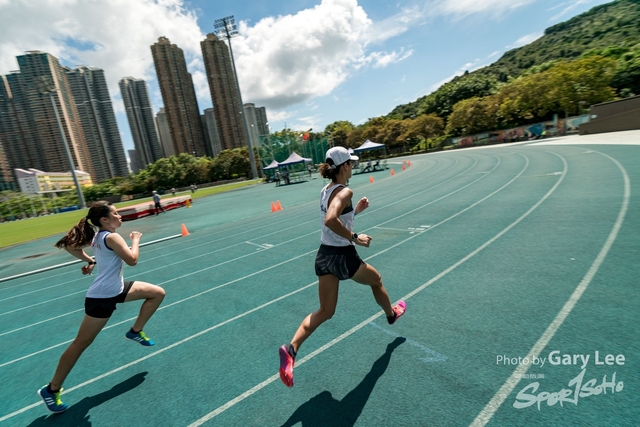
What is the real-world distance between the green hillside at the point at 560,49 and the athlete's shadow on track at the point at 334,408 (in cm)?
6743

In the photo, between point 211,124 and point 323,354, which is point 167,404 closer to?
point 323,354

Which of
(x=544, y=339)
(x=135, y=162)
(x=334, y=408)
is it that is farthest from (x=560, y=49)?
(x=135, y=162)

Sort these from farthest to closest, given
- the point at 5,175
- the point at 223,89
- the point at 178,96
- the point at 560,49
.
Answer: the point at 178,96 < the point at 223,89 < the point at 5,175 < the point at 560,49

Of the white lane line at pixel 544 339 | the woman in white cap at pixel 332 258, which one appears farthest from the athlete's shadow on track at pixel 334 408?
the white lane line at pixel 544 339

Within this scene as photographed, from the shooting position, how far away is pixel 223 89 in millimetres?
98812

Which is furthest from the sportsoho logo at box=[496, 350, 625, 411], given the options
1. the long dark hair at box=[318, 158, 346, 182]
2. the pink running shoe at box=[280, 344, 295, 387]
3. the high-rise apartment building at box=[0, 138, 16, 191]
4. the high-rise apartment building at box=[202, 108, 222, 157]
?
the high-rise apartment building at box=[0, 138, 16, 191]

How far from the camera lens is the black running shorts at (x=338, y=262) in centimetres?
295

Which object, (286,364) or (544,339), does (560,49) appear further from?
(286,364)

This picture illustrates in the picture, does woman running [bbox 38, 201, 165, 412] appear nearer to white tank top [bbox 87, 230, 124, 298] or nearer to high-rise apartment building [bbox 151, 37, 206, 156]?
white tank top [bbox 87, 230, 124, 298]

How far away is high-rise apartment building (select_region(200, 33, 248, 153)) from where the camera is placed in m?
92.8

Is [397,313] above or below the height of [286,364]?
below

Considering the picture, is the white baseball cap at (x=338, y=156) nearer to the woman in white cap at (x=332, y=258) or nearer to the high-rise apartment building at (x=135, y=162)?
the woman in white cap at (x=332, y=258)

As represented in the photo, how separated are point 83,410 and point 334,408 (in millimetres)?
2610

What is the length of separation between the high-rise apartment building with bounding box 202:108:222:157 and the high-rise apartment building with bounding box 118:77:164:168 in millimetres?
25578
